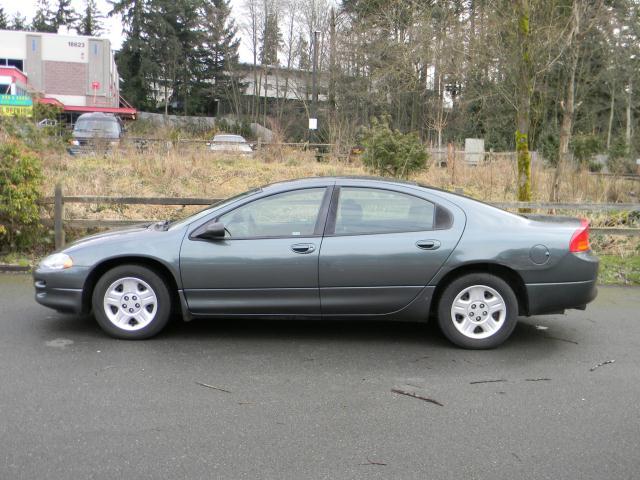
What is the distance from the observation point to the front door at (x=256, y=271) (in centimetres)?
538

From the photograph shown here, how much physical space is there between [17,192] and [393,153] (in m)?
8.83

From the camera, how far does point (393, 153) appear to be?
15.2m

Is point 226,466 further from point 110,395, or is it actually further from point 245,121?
point 245,121

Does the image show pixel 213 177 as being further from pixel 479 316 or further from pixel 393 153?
pixel 479 316

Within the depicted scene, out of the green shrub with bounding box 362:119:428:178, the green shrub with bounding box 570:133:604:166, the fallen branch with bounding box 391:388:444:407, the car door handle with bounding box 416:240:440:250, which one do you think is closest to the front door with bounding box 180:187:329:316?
the car door handle with bounding box 416:240:440:250

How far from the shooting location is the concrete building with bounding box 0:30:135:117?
148 feet

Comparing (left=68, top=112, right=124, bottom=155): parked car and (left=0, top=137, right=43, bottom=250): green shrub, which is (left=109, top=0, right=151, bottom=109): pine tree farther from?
(left=0, top=137, right=43, bottom=250): green shrub

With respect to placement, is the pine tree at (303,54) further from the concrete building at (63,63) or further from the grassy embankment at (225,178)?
the grassy embankment at (225,178)

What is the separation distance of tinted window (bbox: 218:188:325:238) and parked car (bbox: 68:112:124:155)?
11435mm

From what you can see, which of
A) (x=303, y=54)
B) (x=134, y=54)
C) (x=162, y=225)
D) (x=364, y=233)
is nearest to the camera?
(x=364, y=233)

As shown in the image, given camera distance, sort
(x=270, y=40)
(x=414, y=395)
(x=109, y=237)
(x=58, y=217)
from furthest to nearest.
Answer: (x=270, y=40)
(x=58, y=217)
(x=109, y=237)
(x=414, y=395)

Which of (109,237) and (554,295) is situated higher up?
(109,237)

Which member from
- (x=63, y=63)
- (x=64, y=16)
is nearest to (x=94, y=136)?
(x=63, y=63)

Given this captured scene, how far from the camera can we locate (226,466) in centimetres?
338
